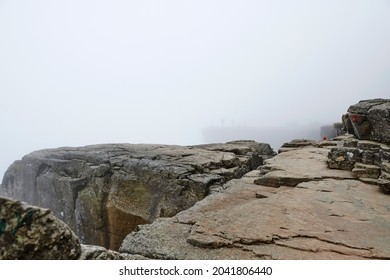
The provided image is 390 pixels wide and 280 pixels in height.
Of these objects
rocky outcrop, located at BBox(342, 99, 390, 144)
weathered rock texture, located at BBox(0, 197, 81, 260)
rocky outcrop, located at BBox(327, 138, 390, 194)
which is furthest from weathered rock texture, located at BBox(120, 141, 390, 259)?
rocky outcrop, located at BBox(342, 99, 390, 144)

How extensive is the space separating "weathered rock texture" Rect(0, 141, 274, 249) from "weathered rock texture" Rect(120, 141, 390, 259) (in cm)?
433

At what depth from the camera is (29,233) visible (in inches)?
103

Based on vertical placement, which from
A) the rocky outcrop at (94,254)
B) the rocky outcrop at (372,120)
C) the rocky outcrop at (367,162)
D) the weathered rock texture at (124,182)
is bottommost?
the weathered rock texture at (124,182)

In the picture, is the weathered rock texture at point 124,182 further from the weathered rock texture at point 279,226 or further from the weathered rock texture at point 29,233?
the weathered rock texture at point 29,233

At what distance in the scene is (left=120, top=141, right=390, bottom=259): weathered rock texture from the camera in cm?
399

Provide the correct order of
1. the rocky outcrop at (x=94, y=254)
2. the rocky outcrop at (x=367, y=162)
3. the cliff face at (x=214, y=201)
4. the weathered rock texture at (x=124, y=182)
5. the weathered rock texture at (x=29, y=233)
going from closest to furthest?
the weathered rock texture at (x=29, y=233)
the rocky outcrop at (x=94, y=254)
the cliff face at (x=214, y=201)
the rocky outcrop at (x=367, y=162)
the weathered rock texture at (x=124, y=182)

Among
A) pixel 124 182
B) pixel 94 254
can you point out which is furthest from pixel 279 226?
pixel 124 182

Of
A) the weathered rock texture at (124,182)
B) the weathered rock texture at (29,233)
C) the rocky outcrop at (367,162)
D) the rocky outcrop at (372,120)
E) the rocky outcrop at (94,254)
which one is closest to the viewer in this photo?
the weathered rock texture at (29,233)

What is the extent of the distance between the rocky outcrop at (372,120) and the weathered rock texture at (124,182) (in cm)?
553

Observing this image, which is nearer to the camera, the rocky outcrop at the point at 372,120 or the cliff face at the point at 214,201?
the cliff face at the point at 214,201

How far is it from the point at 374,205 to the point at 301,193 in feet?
5.30

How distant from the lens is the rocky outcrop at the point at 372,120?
31.6ft

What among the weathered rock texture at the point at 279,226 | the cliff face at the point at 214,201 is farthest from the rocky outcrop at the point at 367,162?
the weathered rock texture at the point at 279,226

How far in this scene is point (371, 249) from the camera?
12.8 ft
